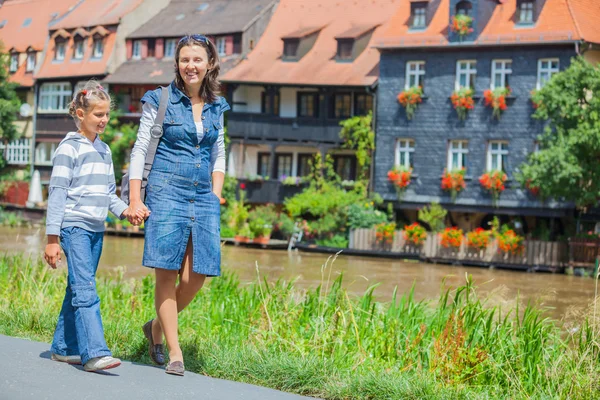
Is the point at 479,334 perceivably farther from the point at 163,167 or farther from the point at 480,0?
the point at 480,0

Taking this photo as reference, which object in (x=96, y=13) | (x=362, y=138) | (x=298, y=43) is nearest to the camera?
(x=362, y=138)

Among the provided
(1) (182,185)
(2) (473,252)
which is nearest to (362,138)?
(2) (473,252)

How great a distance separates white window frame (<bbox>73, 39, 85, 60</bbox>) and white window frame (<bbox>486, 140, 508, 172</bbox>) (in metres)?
23.0

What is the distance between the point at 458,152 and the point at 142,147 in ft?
100

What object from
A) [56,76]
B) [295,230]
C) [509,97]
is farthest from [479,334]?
[56,76]

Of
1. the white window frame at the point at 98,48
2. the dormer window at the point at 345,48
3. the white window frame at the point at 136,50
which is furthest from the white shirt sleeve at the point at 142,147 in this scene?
the white window frame at the point at 98,48

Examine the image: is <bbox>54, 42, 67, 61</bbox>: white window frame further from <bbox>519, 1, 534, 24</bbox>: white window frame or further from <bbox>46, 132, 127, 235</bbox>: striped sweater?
<bbox>46, 132, 127, 235</bbox>: striped sweater

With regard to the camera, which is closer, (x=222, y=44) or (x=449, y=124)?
(x=449, y=124)

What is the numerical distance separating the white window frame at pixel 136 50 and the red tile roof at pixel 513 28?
14625mm

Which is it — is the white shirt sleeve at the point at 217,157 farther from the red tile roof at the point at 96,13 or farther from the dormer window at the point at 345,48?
the red tile roof at the point at 96,13

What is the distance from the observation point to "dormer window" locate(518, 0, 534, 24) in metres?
35.3

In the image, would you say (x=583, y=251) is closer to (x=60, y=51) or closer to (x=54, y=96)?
(x=54, y=96)

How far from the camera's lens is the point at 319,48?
43344 mm

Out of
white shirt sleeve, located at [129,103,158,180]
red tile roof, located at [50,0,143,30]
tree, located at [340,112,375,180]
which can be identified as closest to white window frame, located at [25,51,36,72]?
red tile roof, located at [50,0,143,30]
